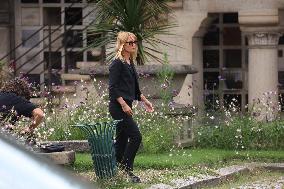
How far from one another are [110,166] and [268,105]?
218 inches

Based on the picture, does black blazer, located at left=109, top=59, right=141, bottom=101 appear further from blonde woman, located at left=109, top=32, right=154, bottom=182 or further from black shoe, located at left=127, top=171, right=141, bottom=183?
black shoe, located at left=127, top=171, right=141, bottom=183

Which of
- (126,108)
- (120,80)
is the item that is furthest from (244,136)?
(126,108)

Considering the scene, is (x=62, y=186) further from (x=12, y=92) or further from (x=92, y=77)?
(x=92, y=77)

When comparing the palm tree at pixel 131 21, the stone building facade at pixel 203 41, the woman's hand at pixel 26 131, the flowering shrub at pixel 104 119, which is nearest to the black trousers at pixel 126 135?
the woman's hand at pixel 26 131

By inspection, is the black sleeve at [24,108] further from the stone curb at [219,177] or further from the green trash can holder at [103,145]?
the stone curb at [219,177]

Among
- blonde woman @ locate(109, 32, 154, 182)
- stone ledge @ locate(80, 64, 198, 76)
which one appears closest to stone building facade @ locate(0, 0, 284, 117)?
stone ledge @ locate(80, 64, 198, 76)

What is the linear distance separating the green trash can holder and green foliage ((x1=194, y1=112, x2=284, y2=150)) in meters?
3.97

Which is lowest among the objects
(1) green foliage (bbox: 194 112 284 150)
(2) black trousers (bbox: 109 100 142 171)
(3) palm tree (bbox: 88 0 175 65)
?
(1) green foliage (bbox: 194 112 284 150)

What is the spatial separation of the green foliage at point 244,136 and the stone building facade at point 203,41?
298cm

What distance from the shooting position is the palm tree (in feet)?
46.8

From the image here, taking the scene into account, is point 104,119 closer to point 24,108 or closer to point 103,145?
point 24,108

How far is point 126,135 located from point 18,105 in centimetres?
115

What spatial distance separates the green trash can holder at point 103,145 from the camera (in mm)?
9305

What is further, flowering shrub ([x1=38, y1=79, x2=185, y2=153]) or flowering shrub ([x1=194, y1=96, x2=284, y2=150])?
flowering shrub ([x1=194, y1=96, x2=284, y2=150])
